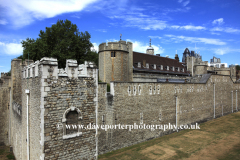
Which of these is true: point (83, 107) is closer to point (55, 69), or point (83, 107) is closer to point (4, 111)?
point (55, 69)

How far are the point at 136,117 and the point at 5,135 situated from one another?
53.0 feet

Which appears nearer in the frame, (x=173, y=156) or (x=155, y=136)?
(x=173, y=156)

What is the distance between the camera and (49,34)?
26875 millimetres

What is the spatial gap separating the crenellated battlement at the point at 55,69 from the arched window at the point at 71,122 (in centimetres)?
186

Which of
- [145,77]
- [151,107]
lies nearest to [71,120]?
[151,107]

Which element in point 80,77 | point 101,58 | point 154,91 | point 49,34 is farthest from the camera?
point 49,34

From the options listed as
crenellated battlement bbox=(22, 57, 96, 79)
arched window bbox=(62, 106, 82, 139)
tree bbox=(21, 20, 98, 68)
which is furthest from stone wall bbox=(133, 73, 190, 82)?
arched window bbox=(62, 106, 82, 139)

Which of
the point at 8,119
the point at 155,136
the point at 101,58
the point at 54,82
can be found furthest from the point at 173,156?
the point at 8,119

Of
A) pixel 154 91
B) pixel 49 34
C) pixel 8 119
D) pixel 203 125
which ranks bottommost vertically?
pixel 203 125

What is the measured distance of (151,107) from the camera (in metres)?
20.1

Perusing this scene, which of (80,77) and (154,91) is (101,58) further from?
(80,77)

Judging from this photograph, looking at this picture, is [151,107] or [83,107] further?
[151,107]

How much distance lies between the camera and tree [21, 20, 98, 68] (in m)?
25.7

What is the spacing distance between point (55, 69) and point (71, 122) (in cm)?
293
